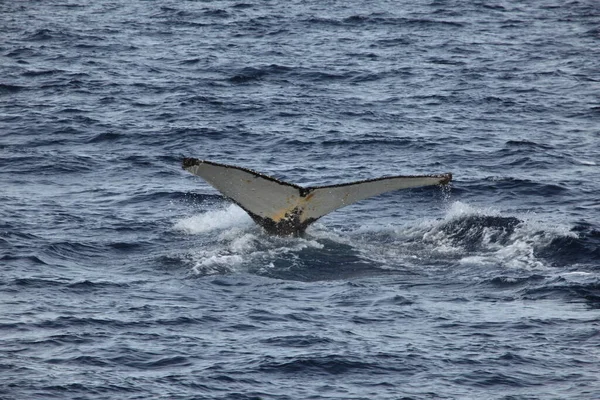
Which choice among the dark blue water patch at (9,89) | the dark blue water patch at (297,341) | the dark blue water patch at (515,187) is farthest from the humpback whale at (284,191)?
the dark blue water patch at (9,89)

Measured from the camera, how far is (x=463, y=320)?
1461 centimetres

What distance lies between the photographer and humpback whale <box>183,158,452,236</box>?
53.6 feet

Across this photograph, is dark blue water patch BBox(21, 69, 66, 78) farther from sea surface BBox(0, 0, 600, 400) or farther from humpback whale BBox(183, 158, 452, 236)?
humpback whale BBox(183, 158, 452, 236)

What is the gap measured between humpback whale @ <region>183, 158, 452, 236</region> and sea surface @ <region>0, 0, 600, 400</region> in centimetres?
47

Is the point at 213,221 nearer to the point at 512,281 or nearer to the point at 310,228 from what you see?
the point at 310,228

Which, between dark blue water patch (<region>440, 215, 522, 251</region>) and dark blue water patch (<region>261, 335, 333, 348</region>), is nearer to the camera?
dark blue water patch (<region>261, 335, 333, 348</region>)

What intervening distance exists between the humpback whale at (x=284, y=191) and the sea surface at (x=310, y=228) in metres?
0.47

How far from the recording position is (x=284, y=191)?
1662 centimetres

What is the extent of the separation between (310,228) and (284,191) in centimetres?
201

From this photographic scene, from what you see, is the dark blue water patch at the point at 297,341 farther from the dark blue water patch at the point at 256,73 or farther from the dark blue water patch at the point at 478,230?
the dark blue water patch at the point at 256,73

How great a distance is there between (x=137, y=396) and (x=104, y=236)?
6.80 meters

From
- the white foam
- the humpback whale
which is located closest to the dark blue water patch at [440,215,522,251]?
the humpback whale

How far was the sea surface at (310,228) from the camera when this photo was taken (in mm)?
13320

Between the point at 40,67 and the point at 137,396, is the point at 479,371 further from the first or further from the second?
the point at 40,67
